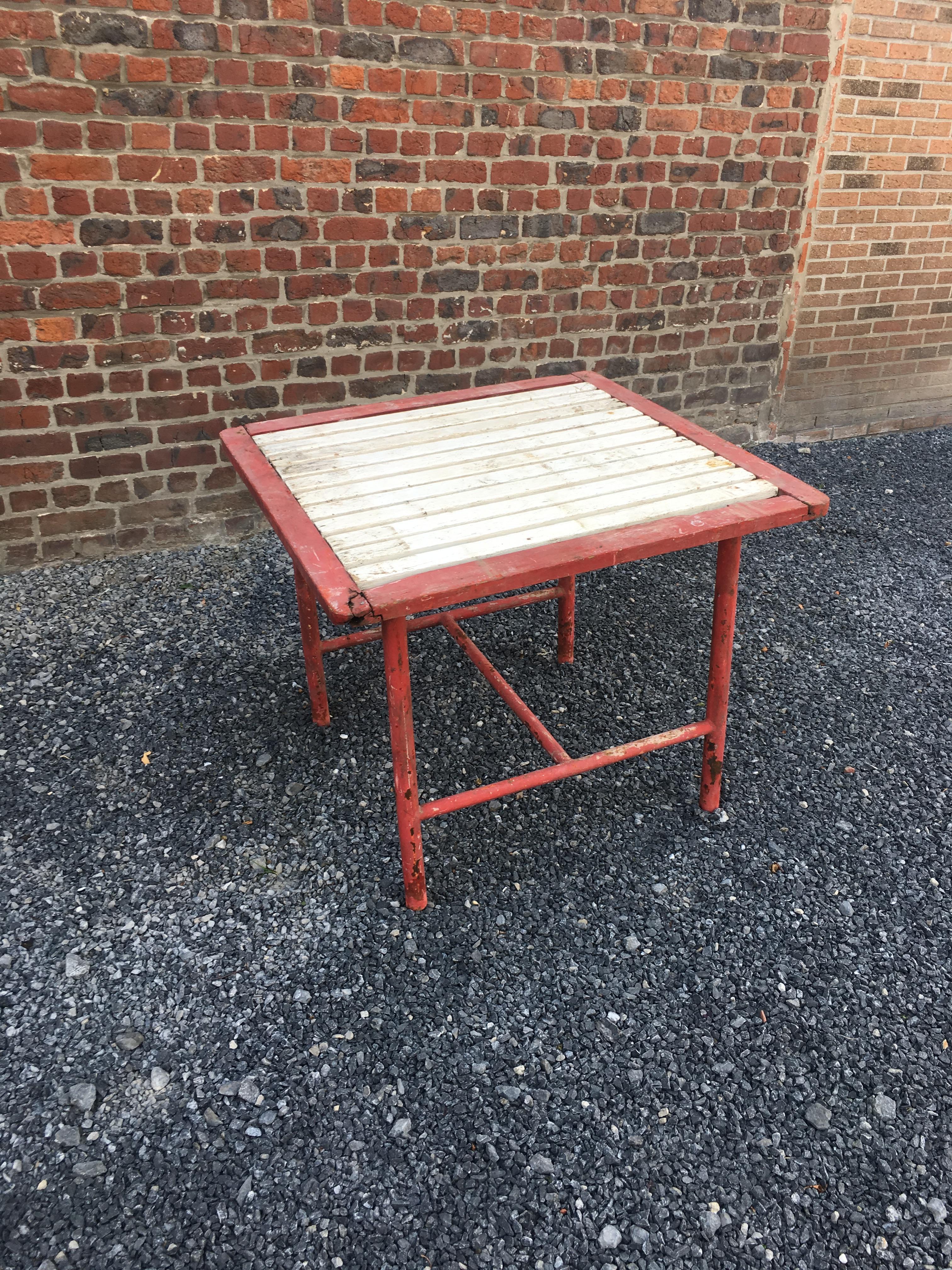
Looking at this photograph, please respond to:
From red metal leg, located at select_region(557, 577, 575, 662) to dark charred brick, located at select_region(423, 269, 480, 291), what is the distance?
61.7 inches

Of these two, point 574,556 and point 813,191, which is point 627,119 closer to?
point 813,191

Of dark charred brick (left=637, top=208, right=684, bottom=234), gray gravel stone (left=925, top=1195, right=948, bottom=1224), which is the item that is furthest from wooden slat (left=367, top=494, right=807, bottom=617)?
dark charred brick (left=637, top=208, right=684, bottom=234)

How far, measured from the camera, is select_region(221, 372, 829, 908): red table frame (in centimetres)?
178

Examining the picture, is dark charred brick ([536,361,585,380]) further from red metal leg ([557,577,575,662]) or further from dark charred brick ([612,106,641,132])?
red metal leg ([557,577,575,662])

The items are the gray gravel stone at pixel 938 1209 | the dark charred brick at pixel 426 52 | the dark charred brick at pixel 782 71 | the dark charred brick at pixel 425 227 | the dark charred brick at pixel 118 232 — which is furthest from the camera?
the dark charred brick at pixel 782 71

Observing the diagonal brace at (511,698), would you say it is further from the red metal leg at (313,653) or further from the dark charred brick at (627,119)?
the dark charred brick at (627,119)

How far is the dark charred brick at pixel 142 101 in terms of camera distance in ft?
10.3

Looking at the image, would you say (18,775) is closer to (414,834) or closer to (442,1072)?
(414,834)

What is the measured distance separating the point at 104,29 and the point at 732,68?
2.68m

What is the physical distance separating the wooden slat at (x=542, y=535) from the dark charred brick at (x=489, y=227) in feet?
7.44

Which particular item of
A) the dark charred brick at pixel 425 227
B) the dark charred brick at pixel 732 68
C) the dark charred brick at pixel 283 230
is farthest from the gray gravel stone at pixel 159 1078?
the dark charred brick at pixel 732 68

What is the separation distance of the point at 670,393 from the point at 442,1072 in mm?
3679

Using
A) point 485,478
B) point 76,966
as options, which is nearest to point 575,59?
point 485,478

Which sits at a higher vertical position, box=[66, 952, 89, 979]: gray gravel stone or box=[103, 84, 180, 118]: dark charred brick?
box=[103, 84, 180, 118]: dark charred brick
